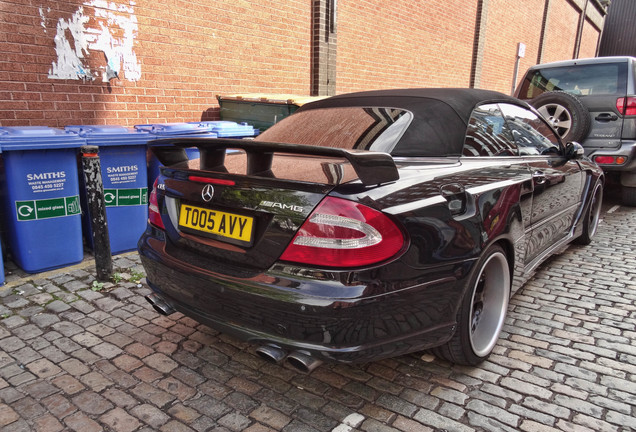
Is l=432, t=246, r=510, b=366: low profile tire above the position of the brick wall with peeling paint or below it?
below

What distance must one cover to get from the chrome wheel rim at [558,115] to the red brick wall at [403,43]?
12.8 feet

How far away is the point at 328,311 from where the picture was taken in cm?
181

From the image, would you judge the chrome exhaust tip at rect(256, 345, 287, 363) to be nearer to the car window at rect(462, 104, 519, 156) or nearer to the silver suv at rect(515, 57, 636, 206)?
the car window at rect(462, 104, 519, 156)

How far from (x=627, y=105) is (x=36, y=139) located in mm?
6761

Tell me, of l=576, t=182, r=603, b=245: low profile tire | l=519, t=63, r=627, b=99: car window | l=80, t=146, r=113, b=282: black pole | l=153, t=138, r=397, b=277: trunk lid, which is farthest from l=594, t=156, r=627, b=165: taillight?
l=80, t=146, r=113, b=282: black pole

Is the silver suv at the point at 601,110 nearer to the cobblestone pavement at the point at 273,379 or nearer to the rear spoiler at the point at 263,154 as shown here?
the cobblestone pavement at the point at 273,379

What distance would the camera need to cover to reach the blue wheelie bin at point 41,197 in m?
3.56

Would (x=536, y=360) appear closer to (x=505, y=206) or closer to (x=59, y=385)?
(x=505, y=206)

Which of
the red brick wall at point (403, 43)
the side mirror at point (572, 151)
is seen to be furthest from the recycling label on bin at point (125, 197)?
the red brick wall at point (403, 43)

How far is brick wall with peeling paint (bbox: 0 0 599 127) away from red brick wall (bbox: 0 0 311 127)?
0.4 inches

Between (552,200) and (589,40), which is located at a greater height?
(589,40)

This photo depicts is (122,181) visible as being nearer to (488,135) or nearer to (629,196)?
(488,135)

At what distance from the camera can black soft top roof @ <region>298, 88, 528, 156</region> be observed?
2.40 m

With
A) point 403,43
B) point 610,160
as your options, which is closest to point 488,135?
point 610,160
